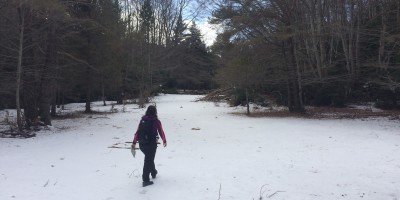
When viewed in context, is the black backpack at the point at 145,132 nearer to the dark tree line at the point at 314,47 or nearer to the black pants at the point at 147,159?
the black pants at the point at 147,159

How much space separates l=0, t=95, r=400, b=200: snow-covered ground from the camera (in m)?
7.27

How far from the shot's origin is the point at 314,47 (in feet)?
81.2

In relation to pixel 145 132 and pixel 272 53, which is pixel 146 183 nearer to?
pixel 145 132

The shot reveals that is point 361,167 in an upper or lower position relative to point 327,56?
lower

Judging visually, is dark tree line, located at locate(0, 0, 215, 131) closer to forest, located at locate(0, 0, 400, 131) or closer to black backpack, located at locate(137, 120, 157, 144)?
forest, located at locate(0, 0, 400, 131)

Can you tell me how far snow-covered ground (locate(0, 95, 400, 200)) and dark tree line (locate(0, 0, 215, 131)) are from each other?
2620 mm

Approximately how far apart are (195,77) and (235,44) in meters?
39.0

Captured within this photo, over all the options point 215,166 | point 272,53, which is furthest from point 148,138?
point 272,53

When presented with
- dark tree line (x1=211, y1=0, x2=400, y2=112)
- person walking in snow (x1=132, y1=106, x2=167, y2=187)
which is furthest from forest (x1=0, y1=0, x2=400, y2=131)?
person walking in snow (x1=132, y1=106, x2=167, y2=187)

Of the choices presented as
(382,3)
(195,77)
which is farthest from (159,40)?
(382,3)

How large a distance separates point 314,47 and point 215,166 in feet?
57.1

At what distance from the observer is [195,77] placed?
Answer: 63.1 meters

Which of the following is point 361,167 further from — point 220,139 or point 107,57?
point 107,57

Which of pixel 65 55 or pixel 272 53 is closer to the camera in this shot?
pixel 65 55
